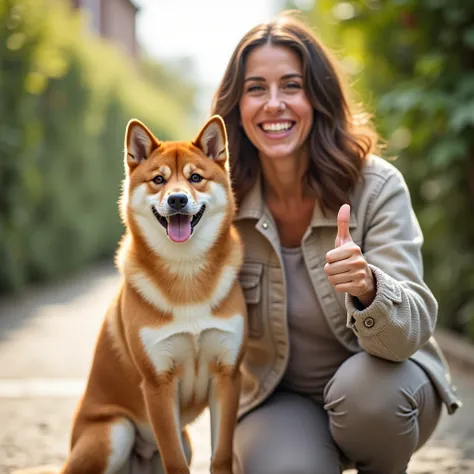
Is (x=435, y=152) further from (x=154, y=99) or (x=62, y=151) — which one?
(x=154, y=99)

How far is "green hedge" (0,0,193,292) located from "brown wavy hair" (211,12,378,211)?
12.4 feet

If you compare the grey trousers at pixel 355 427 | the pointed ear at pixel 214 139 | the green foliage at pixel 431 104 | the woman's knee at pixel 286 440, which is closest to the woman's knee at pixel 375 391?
the grey trousers at pixel 355 427

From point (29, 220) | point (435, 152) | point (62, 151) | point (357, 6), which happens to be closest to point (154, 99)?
point (62, 151)

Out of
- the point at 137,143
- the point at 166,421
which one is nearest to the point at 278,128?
the point at 137,143

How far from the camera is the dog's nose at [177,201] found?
221cm

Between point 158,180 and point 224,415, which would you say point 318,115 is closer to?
point 158,180

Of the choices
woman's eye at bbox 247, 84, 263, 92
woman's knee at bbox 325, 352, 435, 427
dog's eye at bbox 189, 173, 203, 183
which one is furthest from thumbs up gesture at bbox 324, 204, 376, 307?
woman's eye at bbox 247, 84, 263, 92

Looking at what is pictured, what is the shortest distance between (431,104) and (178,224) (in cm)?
276

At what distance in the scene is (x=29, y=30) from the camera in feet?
21.7

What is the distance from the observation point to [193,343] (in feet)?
7.68

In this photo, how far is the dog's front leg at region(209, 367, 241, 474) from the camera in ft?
7.79

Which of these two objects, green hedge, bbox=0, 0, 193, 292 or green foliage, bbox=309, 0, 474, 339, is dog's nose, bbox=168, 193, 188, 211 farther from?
green hedge, bbox=0, 0, 193, 292

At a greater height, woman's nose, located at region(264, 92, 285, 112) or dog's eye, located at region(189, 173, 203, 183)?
woman's nose, located at region(264, 92, 285, 112)

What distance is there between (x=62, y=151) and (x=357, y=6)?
468 centimetres
